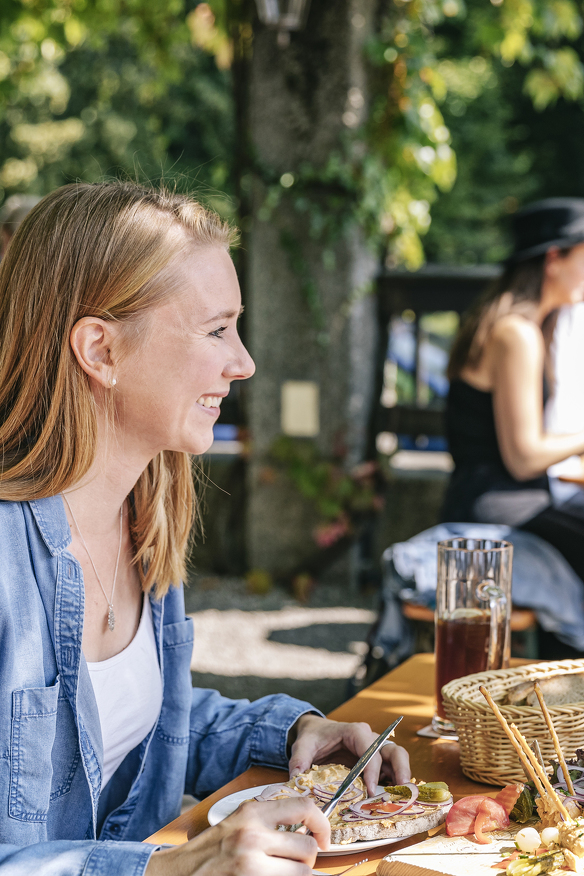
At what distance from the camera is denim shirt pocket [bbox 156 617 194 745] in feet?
4.89

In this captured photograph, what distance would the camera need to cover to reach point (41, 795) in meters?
1.18

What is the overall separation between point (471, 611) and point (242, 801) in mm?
515

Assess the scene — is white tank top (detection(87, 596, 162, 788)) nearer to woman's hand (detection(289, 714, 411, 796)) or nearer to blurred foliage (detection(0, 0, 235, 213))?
woman's hand (detection(289, 714, 411, 796))

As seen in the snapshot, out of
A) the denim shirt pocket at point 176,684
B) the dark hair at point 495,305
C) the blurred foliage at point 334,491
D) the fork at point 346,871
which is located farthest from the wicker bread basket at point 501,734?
the blurred foliage at point 334,491

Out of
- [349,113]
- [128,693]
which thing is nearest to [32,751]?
[128,693]

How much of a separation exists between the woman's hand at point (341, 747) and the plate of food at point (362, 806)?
47mm

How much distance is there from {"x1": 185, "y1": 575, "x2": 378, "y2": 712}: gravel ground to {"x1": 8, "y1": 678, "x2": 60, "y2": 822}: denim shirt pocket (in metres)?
2.37

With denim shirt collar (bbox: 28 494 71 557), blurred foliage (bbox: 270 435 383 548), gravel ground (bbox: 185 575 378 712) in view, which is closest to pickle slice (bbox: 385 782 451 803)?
denim shirt collar (bbox: 28 494 71 557)

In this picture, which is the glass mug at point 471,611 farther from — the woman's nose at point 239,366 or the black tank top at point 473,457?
the black tank top at point 473,457

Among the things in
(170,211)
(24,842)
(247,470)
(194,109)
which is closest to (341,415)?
(247,470)

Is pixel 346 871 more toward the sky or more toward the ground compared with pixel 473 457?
more toward the ground

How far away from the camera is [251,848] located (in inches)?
36.4

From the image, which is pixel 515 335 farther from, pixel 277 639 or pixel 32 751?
pixel 32 751

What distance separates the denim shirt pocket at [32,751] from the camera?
116 cm
